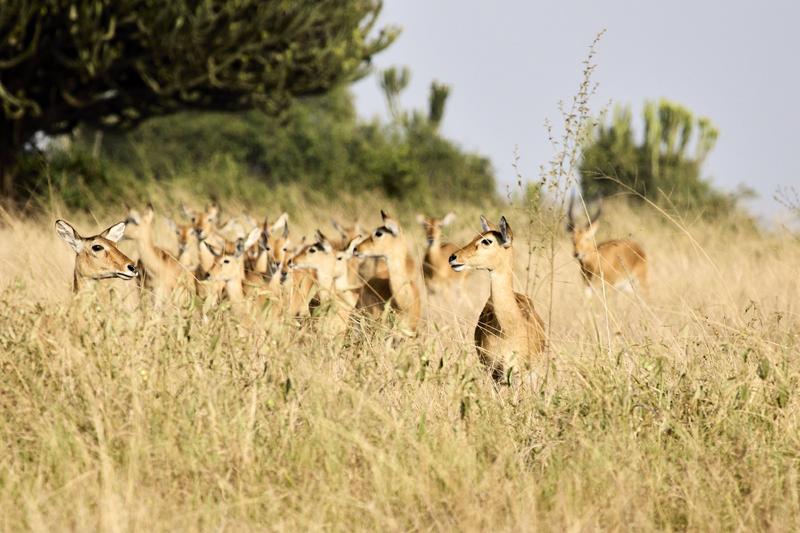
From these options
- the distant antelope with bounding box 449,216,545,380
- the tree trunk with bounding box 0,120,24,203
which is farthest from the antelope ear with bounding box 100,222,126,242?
the tree trunk with bounding box 0,120,24,203

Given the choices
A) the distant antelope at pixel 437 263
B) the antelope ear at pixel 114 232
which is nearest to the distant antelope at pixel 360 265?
the distant antelope at pixel 437 263

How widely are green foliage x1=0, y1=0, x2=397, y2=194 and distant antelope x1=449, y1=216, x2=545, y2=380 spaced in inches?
433

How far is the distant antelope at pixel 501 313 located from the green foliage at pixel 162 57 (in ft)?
36.1

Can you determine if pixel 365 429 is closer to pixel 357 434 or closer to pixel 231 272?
pixel 357 434

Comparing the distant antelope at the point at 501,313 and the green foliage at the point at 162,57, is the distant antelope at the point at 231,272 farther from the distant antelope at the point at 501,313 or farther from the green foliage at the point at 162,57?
the green foliage at the point at 162,57

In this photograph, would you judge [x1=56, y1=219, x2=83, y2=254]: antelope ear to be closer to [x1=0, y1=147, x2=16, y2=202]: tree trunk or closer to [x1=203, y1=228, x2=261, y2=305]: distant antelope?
[x1=203, y1=228, x2=261, y2=305]: distant antelope

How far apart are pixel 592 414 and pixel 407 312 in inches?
151

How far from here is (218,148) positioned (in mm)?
42469

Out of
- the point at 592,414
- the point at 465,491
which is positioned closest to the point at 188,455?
the point at 465,491

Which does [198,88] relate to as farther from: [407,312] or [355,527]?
[355,527]

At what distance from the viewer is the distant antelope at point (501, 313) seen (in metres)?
6.59

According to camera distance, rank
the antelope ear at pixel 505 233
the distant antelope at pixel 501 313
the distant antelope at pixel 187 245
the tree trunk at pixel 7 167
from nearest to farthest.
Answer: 1. the distant antelope at pixel 501 313
2. the antelope ear at pixel 505 233
3. the distant antelope at pixel 187 245
4. the tree trunk at pixel 7 167

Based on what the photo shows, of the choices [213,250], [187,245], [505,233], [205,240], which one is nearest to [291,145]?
[187,245]

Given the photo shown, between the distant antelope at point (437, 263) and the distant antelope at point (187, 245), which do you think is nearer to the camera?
the distant antelope at point (187, 245)
